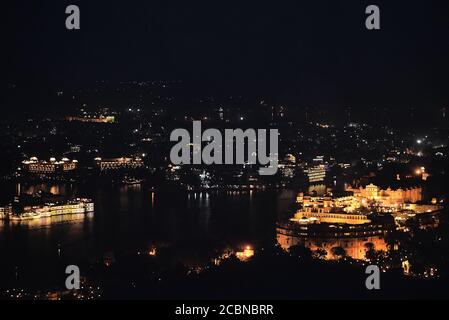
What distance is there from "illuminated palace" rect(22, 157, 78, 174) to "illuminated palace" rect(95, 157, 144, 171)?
2.02ft

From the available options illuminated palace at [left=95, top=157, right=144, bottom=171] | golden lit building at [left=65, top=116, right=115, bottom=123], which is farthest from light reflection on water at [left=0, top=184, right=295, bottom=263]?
golden lit building at [left=65, top=116, right=115, bottom=123]

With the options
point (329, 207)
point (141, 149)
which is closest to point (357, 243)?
point (329, 207)

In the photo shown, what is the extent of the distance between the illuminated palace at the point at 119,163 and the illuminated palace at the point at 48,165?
0.62 metres

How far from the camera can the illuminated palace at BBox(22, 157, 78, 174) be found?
17.3 metres

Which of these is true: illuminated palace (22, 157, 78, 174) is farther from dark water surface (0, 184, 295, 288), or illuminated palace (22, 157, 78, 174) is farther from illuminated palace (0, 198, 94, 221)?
illuminated palace (0, 198, 94, 221)

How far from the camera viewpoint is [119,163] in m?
18.6

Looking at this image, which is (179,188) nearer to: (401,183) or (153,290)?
(401,183)

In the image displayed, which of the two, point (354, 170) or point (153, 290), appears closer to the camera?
point (153, 290)

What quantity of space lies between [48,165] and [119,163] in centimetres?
178

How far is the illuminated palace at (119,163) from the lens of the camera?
58.9 feet

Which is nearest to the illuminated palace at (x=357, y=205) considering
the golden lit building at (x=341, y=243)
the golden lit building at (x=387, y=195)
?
the golden lit building at (x=387, y=195)

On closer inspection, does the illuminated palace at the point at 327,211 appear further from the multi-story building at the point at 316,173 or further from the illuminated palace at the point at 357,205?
the multi-story building at the point at 316,173

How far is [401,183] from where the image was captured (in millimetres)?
10867

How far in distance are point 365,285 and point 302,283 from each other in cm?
39
